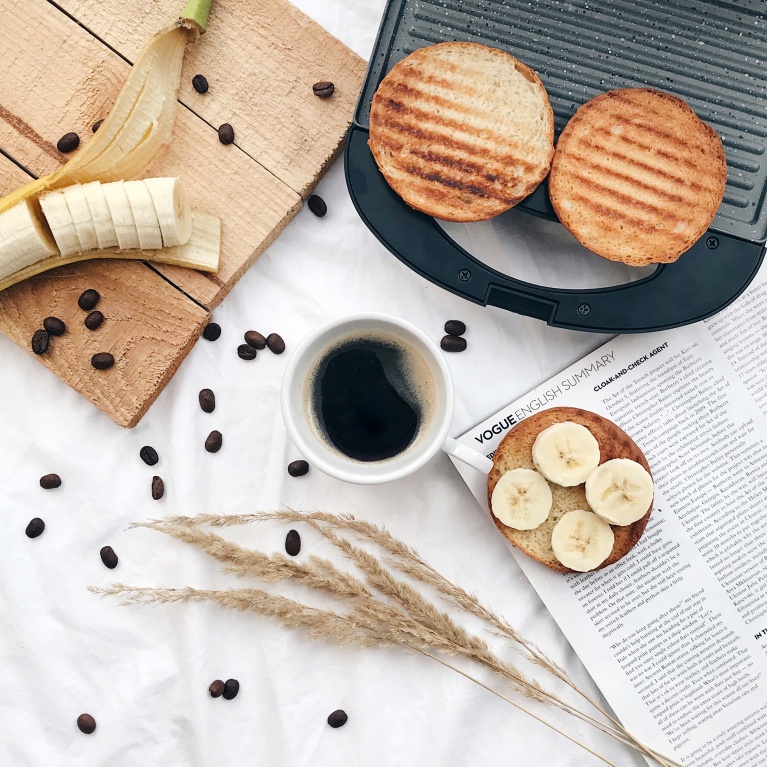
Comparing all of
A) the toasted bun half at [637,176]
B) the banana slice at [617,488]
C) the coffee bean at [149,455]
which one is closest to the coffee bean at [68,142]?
the coffee bean at [149,455]

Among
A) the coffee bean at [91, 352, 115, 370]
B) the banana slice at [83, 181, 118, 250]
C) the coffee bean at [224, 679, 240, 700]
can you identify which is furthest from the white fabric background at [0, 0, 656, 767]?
the banana slice at [83, 181, 118, 250]

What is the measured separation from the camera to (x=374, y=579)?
124cm

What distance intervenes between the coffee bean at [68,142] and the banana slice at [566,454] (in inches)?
34.3

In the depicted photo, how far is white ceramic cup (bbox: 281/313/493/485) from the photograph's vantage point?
1.07 metres

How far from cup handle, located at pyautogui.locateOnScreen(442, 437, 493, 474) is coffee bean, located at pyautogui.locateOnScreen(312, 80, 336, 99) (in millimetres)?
585

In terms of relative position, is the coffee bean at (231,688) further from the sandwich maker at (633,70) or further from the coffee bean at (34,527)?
the sandwich maker at (633,70)

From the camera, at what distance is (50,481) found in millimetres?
1267

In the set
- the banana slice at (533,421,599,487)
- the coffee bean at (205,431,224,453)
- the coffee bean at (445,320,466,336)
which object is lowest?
the coffee bean at (205,431,224,453)

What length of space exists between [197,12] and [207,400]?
61 cm

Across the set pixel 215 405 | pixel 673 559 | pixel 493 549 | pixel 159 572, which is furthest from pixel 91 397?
pixel 673 559

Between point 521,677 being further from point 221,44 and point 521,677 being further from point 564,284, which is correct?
point 221,44

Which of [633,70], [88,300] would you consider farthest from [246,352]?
[633,70]

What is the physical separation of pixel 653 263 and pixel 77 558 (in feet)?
3.54

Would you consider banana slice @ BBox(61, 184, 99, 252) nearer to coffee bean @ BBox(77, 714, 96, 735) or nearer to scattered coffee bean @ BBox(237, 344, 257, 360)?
scattered coffee bean @ BBox(237, 344, 257, 360)
